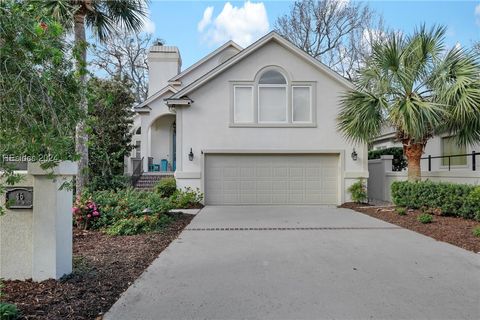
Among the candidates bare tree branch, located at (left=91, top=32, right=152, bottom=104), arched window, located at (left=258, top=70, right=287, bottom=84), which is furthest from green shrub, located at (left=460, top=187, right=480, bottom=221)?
bare tree branch, located at (left=91, top=32, right=152, bottom=104)

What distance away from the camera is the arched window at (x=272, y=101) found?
13.6m

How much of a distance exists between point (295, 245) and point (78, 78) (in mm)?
5004

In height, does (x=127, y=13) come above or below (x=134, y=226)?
above

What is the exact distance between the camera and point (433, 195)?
9773 millimetres

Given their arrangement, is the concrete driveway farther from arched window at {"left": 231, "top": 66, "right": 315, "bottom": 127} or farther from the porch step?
the porch step

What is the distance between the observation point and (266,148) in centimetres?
1352

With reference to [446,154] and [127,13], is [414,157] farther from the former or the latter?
[127,13]

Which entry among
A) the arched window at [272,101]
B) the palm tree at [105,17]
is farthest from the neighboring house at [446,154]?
the palm tree at [105,17]

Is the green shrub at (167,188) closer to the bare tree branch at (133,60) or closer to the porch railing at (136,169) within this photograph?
the porch railing at (136,169)

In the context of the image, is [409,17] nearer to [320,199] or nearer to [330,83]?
[330,83]

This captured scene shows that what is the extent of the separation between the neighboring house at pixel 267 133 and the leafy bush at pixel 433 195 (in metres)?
2.53

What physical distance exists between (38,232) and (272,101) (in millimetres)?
10651

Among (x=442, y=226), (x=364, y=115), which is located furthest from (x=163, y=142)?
(x=442, y=226)

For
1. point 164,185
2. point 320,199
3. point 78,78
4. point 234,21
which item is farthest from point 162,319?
point 234,21
